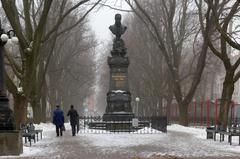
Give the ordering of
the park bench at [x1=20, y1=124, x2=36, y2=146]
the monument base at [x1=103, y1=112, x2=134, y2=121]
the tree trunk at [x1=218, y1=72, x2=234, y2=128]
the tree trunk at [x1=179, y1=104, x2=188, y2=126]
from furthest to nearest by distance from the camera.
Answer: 1. the tree trunk at [x1=179, y1=104, x2=188, y2=126]
2. the monument base at [x1=103, y1=112, x2=134, y2=121]
3. the tree trunk at [x1=218, y1=72, x2=234, y2=128]
4. the park bench at [x1=20, y1=124, x2=36, y2=146]

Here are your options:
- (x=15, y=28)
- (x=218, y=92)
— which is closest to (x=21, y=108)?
(x=15, y=28)

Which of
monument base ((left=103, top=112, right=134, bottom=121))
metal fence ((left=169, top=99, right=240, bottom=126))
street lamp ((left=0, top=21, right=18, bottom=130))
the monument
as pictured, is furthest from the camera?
metal fence ((left=169, top=99, right=240, bottom=126))

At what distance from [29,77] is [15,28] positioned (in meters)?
2.36

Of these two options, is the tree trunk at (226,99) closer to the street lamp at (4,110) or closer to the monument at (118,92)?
the monument at (118,92)

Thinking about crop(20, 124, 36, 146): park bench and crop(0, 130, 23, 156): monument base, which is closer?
crop(0, 130, 23, 156): monument base

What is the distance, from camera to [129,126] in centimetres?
2642

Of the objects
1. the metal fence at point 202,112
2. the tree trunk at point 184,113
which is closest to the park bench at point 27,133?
the tree trunk at point 184,113

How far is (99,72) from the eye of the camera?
257 feet

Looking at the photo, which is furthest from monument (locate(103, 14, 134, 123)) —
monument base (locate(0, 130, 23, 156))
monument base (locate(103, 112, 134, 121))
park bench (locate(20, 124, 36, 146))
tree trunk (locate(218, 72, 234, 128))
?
monument base (locate(0, 130, 23, 156))

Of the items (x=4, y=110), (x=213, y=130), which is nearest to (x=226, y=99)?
(x=213, y=130)

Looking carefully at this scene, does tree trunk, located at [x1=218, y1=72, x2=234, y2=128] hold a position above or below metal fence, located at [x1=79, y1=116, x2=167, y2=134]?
above

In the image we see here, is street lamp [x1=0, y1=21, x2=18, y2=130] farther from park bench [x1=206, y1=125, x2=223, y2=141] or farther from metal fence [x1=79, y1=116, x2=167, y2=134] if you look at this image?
metal fence [x1=79, y1=116, x2=167, y2=134]

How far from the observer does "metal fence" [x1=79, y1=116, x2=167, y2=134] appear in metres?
26.3

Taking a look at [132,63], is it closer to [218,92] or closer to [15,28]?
[15,28]
